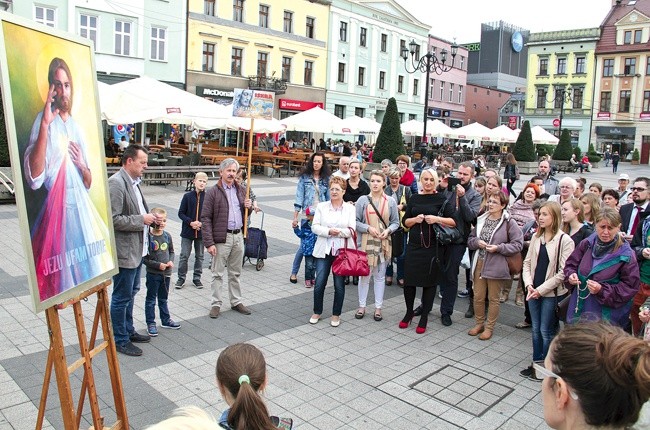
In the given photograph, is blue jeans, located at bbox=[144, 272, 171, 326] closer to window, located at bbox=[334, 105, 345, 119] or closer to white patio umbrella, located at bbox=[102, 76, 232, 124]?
white patio umbrella, located at bbox=[102, 76, 232, 124]

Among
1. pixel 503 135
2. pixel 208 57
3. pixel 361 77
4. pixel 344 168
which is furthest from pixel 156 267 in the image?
Result: pixel 361 77

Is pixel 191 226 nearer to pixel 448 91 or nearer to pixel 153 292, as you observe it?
pixel 153 292

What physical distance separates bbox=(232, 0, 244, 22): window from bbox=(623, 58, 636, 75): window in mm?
39838

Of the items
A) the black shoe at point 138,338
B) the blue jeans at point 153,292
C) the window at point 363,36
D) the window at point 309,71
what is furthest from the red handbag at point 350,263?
the window at point 363,36

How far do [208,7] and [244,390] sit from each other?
1411 inches

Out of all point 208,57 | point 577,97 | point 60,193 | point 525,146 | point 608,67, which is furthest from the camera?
point 577,97

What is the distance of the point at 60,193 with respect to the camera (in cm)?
310

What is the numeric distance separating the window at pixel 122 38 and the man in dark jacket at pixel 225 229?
26.5 m

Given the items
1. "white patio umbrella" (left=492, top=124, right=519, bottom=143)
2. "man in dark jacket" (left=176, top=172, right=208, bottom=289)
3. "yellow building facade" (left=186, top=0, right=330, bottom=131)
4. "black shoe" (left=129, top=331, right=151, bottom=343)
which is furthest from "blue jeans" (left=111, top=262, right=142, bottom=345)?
"yellow building facade" (left=186, top=0, right=330, bottom=131)

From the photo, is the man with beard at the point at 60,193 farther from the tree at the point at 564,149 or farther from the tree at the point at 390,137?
the tree at the point at 564,149

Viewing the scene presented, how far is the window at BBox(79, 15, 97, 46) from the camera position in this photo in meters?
28.7

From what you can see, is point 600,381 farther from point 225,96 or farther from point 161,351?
point 225,96

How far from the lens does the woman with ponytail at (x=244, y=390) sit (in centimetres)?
234

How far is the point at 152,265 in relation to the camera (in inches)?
239
